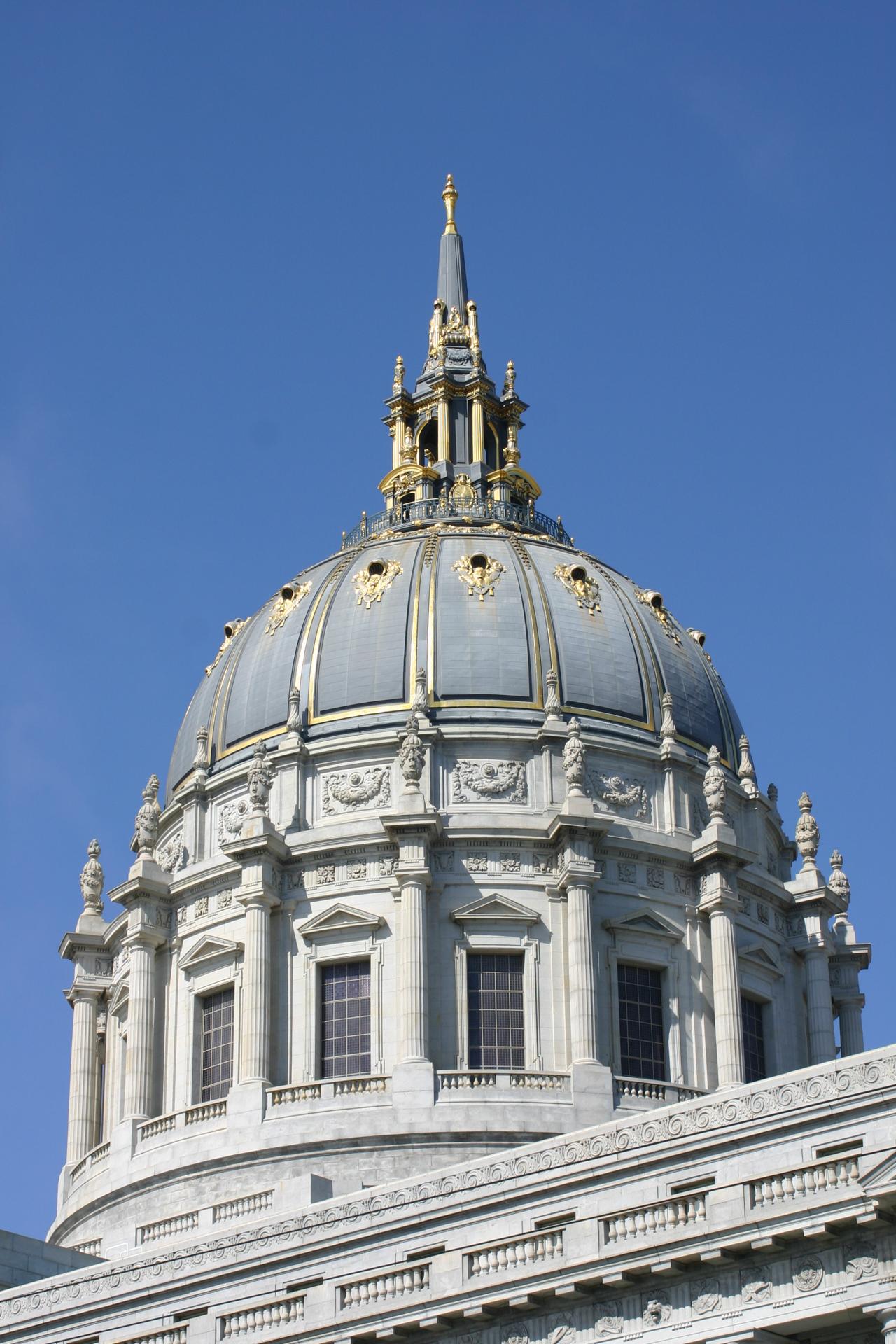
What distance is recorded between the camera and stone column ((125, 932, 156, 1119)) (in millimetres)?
75250

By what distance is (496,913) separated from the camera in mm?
73688

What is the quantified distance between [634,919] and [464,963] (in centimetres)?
529

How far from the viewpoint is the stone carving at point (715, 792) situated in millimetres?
77562

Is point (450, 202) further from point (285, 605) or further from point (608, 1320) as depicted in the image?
point (608, 1320)

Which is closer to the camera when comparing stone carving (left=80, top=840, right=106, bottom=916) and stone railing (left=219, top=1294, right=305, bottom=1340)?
stone railing (left=219, top=1294, right=305, bottom=1340)

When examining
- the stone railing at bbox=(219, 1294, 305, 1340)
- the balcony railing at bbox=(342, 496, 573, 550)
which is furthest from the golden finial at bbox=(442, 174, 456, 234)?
the stone railing at bbox=(219, 1294, 305, 1340)

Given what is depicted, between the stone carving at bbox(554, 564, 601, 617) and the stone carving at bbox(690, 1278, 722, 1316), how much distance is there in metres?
44.5

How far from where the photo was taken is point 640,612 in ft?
274

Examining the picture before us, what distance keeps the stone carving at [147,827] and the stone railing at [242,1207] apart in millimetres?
16357

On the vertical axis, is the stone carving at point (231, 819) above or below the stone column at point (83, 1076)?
above

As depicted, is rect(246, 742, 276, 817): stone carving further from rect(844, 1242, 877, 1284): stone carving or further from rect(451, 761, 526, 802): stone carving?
rect(844, 1242, 877, 1284): stone carving

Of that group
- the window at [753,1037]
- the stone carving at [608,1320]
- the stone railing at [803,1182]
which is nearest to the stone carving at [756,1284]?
the stone railing at [803,1182]

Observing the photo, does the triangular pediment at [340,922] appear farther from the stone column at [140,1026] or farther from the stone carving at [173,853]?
the stone carving at [173,853]

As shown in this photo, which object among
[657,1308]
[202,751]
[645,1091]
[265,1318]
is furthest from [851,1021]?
[657,1308]
